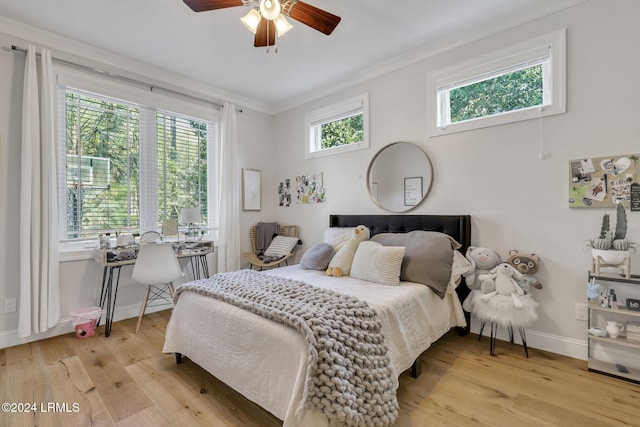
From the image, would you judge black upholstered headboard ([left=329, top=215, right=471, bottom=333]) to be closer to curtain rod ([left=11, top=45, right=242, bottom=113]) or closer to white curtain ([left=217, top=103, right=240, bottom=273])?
white curtain ([left=217, top=103, right=240, bottom=273])

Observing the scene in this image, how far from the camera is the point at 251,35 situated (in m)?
2.64

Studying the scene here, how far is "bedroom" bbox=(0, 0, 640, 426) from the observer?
207cm

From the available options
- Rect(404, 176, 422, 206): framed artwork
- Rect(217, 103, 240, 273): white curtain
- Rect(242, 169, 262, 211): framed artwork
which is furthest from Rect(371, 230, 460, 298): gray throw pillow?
Rect(242, 169, 262, 211): framed artwork

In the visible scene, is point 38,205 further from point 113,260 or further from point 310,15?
point 310,15

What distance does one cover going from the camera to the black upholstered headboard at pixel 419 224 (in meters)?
2.62

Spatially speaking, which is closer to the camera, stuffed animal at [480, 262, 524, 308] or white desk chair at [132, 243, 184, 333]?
stuffed animal at [480, 262, 524, 308]

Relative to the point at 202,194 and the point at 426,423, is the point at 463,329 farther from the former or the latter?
the point at 202,194

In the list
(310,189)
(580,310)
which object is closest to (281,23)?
(310,189)

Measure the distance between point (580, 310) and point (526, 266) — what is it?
1.49 feet

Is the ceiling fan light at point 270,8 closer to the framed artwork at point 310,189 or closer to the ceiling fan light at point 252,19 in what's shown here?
the ceiling fan light at point 252,19

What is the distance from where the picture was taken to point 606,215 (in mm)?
1999

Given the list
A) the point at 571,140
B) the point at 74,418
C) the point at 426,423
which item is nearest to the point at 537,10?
the point at 571,140

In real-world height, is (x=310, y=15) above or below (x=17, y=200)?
above

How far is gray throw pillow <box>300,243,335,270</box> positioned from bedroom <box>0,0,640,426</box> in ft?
2.67
